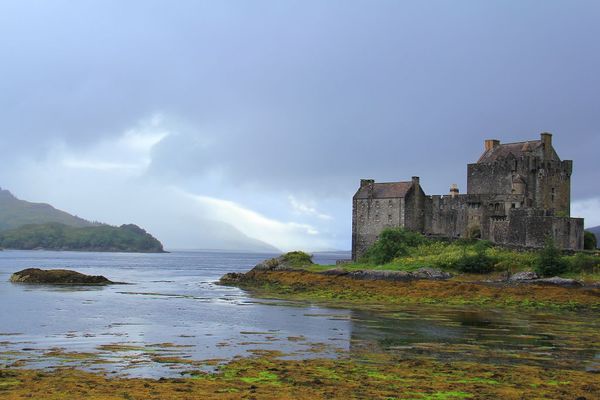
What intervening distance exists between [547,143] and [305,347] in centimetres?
5344

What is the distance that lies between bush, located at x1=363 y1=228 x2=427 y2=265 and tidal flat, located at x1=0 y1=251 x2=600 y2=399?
1759 cm

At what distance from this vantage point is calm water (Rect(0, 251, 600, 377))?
26359 millimetres

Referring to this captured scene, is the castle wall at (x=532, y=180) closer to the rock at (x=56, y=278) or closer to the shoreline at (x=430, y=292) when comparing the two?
the shoreline at (x=430, y=292)

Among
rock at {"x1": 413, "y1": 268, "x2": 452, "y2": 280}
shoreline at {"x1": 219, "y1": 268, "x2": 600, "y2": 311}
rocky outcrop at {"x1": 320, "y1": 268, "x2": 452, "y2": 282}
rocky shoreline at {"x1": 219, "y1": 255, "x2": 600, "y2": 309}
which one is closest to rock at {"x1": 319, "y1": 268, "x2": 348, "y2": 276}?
rocky shoreline at {"x1": 219, "y1": 255, "x2": 600, "y2": 309}

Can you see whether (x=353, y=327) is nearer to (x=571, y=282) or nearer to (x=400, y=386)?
(x=400, y=386)

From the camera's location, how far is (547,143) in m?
73.6

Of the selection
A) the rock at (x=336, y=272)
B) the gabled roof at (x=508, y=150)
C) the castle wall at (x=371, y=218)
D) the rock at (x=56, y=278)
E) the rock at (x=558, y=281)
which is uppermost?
the gabled roof at (x=508, y=150)

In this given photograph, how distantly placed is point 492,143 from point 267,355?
5842cm

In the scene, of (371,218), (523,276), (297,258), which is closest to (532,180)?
(371,218)

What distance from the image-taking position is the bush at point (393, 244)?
7125 centimetres

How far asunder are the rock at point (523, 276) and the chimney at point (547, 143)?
75.1ft

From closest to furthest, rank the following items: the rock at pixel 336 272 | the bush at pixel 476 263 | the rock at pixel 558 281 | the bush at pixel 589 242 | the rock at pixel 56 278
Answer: the rock at pixel 558 281, the bush at pixel 476 263, the rock at pixel 336 272, the bush at pixel 589 242, the rock at pixel 56 278

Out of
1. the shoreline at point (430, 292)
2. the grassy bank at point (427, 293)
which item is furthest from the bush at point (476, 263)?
the grassy bank at point (427, 293)

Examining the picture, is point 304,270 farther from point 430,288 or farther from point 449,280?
point 430,288
